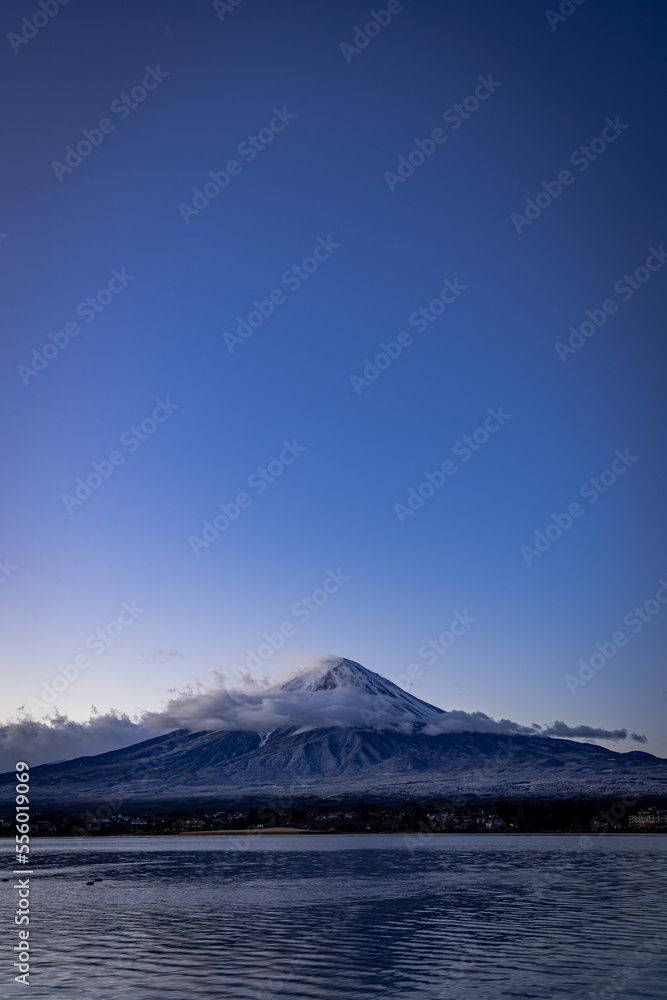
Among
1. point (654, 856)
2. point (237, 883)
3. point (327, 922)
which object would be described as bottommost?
point (654, 856)

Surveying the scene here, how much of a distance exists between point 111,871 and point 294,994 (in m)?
90.5

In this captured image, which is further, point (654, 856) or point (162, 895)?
point (654, 856)

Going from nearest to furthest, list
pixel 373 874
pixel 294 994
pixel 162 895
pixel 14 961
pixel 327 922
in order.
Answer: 1. pixel 294 994
2. pixel 14 961
3. pixel 327 922
4. pixel 162 895
5. pixel 373 874

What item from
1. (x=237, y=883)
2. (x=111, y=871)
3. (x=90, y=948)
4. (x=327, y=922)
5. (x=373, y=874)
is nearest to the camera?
(x=90, y=948)

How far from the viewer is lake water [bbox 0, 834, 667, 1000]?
1341 inches

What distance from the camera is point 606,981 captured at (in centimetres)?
3425

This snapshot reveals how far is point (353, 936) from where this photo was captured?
47000 mm

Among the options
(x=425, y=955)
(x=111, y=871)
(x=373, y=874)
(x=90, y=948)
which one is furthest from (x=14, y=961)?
(x=111, y=871)

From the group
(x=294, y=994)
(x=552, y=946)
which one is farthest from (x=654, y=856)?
(x=294, y=994)

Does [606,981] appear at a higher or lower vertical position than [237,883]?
higher

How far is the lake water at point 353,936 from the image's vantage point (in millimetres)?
34062

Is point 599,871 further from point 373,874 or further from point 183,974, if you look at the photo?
point 183,974

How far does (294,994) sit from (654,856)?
106m

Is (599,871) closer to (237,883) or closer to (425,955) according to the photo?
(237,883)
